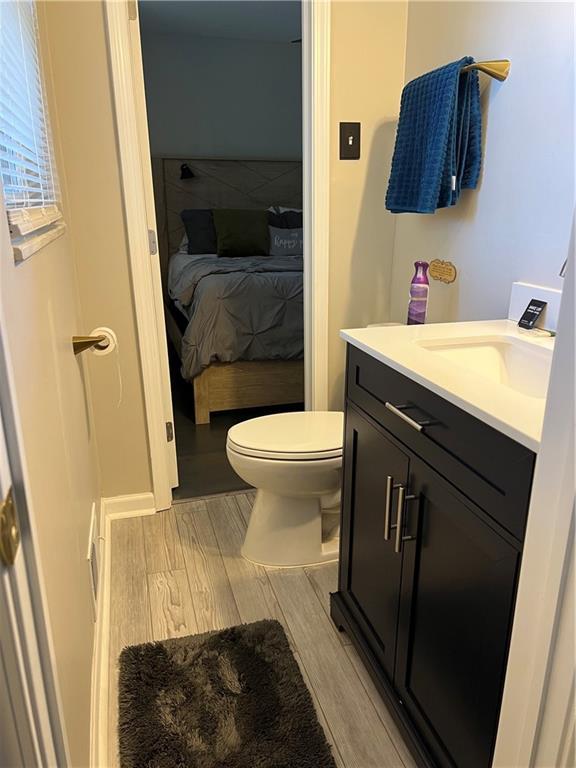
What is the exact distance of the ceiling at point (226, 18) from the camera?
12.9ft

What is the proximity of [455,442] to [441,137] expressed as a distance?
Result: 1.07 metres

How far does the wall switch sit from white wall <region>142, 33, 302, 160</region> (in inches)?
126

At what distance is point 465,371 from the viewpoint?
112cm

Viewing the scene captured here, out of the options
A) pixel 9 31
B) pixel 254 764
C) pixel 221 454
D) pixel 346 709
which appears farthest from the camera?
pixel 221 454

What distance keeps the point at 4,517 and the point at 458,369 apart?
34.7 inches

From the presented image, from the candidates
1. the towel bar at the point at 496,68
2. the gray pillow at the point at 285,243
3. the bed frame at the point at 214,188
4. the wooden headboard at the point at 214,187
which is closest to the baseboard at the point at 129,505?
the towel bar at the point at 496,68

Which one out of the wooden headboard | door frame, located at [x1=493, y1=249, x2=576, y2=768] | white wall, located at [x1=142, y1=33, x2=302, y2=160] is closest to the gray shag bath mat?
door frame, located at [x1=493, y1=249, x2=576, y2=768]

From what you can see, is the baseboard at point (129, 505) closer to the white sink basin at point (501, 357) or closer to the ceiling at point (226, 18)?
the white sink basin at point (501, 357)

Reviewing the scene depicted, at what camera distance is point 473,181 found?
173 cm

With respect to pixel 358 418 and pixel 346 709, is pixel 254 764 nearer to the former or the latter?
pixel 346 709

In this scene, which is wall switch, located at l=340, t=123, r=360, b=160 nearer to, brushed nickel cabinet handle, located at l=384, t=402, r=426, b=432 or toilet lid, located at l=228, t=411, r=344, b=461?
toilet lid, located at l=228, t=411, r=344, b=461

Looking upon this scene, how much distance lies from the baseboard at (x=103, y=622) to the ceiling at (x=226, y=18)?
346 cm

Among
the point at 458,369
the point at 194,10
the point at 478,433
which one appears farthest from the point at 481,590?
the point at 194,10

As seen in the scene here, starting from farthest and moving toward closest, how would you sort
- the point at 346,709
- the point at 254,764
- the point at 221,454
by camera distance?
the point at 221,454, the point at 346,709, the point at 254,764
